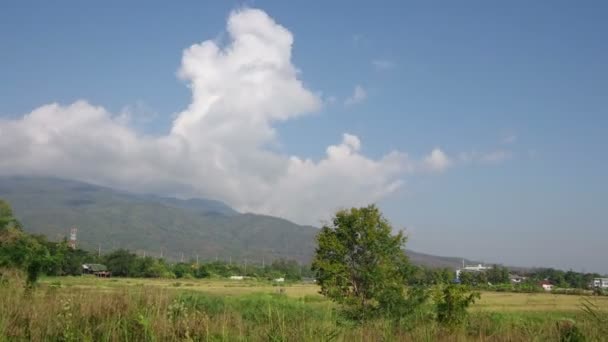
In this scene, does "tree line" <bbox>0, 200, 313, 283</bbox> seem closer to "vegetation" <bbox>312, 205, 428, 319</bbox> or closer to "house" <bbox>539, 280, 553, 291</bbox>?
"vegetation" <bbox>312, 205, 428, 319</bbox>

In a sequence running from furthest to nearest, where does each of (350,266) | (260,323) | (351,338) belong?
(350,266) → (260,323) → (351,338)

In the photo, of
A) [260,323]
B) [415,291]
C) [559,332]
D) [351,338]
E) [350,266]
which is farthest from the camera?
[350,266]

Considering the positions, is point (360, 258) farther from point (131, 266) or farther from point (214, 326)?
point (131, 266)

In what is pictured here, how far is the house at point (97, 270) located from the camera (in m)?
104

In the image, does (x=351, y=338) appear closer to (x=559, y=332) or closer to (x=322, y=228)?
(x=559, y=332)

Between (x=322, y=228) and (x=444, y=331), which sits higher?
(x=322, y=228)

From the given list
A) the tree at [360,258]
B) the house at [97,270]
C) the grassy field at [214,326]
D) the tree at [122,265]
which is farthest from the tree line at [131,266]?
the grassy field at [214,326]

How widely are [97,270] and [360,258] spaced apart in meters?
90.2

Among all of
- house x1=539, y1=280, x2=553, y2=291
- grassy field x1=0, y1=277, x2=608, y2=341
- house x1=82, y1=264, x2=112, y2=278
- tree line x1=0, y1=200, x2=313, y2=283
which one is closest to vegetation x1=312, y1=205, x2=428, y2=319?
grassy field x1=0, y1=277, x2=608, y2=341

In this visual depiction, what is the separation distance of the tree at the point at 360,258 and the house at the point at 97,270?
8449 cm

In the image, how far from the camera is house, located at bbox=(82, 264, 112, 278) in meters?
104

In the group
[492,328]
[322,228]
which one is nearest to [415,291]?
[322,228]

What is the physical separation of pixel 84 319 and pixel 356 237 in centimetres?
2456

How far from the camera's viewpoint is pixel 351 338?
4227mm
